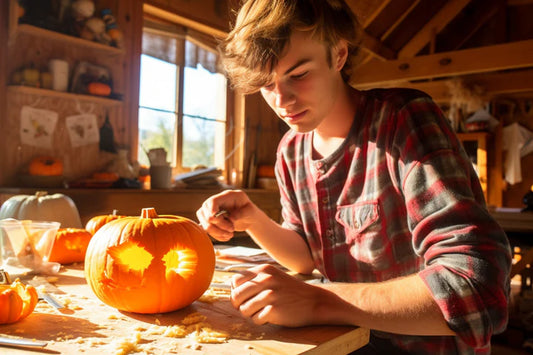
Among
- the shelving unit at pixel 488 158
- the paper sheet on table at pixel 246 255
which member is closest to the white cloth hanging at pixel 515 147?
the shelving unit at pixel 488 158

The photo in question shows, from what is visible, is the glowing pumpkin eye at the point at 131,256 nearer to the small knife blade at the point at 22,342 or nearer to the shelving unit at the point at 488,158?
the small knife blade at the point at 22,342

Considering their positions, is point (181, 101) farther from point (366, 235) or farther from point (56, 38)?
point (366, 235)

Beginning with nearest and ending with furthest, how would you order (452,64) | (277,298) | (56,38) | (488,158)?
1. (277,298)
2. (56,38)
3. (452,64)
4. (488,158)

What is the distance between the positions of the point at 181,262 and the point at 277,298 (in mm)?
249

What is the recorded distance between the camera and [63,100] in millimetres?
3426

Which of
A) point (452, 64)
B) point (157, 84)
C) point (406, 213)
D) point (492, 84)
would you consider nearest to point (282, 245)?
point (406, 213)

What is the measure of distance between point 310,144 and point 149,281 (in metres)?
0.69

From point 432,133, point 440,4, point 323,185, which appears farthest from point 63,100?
point 440,4

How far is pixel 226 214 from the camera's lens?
1.25 m

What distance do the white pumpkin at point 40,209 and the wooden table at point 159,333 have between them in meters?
1.01

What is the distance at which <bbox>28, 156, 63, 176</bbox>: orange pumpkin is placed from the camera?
3.14 m

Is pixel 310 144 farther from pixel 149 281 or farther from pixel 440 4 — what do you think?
pixel 440 4

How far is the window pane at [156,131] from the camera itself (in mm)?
4152

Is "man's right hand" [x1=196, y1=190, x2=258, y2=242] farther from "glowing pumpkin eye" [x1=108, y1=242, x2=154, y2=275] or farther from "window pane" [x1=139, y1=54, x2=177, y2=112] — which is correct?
"window pane" [x1=139, y1=54, x2=177, y2=112]
